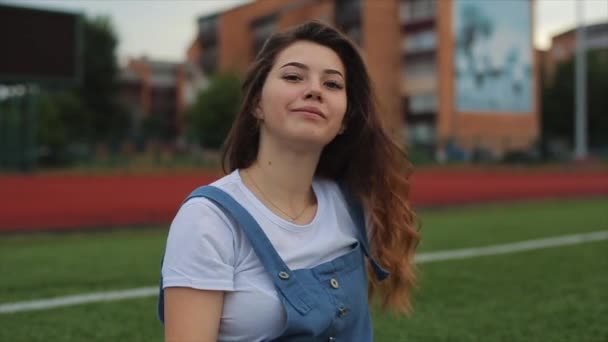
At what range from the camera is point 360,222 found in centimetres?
199

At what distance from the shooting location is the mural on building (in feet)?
149

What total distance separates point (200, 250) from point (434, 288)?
339cm

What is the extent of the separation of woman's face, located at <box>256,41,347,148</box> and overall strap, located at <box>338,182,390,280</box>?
317mm

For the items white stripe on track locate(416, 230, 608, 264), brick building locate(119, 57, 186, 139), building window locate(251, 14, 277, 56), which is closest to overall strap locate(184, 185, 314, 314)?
white stripe on track locate(416, 230, 608, 264)

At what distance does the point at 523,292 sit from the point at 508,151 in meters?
36.4

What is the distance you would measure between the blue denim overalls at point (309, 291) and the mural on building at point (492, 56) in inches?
1770

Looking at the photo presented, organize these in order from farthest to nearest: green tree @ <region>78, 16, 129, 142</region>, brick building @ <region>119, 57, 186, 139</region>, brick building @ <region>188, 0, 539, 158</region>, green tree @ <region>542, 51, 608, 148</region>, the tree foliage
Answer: brick building @ <region>119, 57, 186, 139</region> < green tree @ <region>542, 51, 608, 148</region> < green tree @ <region>78, 16, 129, 142</region> < the tree foliage < brick building @ <region>188, 0, 539, 158</region>

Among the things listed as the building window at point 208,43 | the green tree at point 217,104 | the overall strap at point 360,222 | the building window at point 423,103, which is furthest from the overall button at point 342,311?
the building window at point 208,43

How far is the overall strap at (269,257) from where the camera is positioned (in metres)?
1.61

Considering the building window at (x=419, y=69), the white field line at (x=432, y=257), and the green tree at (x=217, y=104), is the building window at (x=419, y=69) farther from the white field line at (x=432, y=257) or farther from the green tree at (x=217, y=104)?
the white field line at (x=432, y=257)

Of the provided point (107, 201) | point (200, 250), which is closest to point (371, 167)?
point (200, 250)

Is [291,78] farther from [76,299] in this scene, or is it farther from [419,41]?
[419,41]

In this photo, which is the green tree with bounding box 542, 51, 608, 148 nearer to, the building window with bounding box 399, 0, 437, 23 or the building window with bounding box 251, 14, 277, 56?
the building window with bounding box 399, 0, 437, 23

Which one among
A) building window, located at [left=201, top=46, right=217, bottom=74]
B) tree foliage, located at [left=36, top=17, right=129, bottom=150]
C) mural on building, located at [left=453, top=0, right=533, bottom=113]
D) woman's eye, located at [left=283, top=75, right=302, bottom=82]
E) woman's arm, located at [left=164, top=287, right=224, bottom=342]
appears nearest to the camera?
woman's arm, located at [left=164, top=287, right=224, bottom=342]
